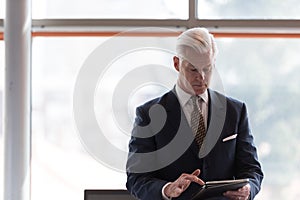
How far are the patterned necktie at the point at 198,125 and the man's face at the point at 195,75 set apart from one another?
0.08m

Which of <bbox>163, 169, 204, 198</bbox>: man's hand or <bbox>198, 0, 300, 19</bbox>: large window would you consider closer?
<bbox>163, 169, 204, 198</bbox>: man's hand

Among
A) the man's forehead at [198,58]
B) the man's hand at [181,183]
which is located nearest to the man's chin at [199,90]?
the man's forehead at [198,58]

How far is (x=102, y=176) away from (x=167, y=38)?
102 centimetres

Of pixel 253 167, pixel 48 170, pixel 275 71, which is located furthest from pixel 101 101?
pixel 253 167

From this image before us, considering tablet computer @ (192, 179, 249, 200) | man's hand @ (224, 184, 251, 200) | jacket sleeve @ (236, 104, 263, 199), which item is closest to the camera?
tablet computer @ (192, 179, 249, 200)

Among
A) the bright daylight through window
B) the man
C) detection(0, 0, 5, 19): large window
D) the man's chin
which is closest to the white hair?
the man

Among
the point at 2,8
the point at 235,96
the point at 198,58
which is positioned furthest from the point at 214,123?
the point at 2,8

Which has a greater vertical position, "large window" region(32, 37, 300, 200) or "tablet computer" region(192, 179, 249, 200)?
"large window" region(32, 37, 300, 200)

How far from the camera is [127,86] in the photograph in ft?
10.8

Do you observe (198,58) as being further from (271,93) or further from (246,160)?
(271,93)

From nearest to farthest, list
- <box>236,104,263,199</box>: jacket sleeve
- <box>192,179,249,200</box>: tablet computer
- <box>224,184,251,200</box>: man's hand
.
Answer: <box>192,179,249,200</box>: tablet computer, <box>224,184,251,200</box>: man's hand, <box>236,104,263,199</box>: jacket sleeve

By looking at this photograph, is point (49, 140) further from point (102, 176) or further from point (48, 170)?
point (102, 176)

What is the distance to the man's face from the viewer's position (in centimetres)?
233

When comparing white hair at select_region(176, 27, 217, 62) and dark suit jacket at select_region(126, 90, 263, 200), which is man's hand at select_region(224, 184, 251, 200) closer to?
dark suit jacket at select_region(126, 90, 263, 200)
